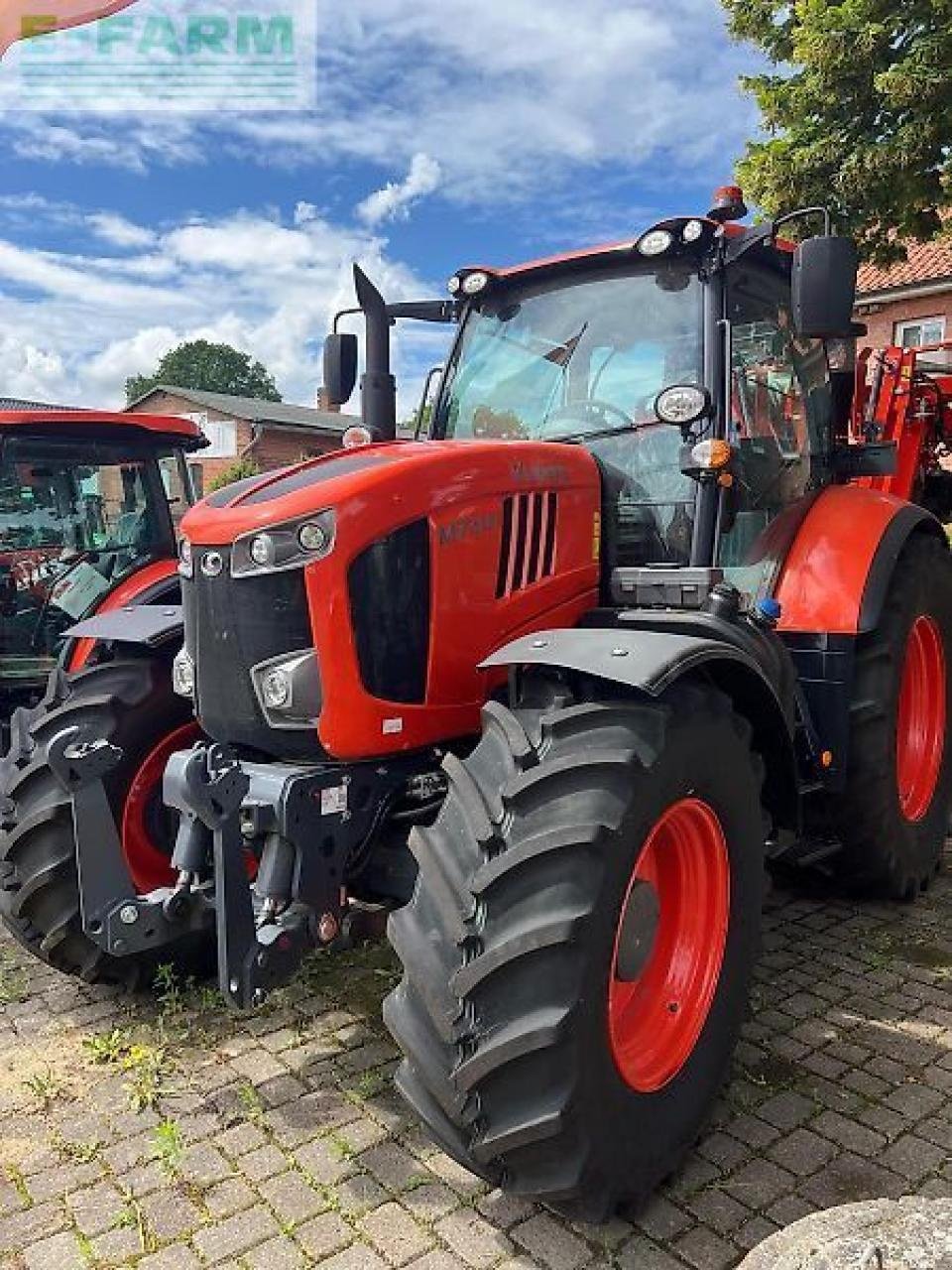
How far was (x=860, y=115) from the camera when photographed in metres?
9.05

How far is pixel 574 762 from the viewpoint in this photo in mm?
2262

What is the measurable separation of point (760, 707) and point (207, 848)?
5.25ft

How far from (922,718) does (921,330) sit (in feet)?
65.0

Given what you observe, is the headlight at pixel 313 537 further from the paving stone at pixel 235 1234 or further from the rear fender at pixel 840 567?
the rear fender at pixel 840 567

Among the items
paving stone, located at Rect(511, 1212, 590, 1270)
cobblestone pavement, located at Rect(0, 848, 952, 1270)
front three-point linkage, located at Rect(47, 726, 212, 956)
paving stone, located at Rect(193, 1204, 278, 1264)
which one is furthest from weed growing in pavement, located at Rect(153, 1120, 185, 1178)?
paving stone, located at Rect(511, 1212, 590, 1270)

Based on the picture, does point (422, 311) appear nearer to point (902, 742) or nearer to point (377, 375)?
point (377, 375)

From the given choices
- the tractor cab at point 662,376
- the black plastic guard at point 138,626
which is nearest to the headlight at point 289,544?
the black plastic guard at point 138,626

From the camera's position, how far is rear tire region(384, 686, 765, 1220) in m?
2.11

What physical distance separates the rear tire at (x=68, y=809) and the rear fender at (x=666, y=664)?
1507 mm

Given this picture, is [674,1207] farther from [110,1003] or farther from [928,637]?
[928,637]

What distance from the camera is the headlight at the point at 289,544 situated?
2.58 metres

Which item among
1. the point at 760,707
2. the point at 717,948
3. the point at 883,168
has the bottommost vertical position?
the point at 717,948

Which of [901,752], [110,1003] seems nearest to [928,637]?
[901,752]

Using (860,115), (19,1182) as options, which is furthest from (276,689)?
(860,115)
